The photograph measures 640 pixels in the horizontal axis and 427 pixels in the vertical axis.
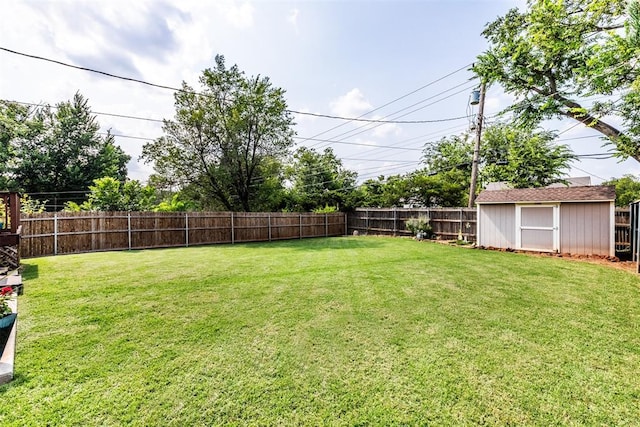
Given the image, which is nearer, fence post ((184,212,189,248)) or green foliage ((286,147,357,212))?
fence post ((184,212,189,248))

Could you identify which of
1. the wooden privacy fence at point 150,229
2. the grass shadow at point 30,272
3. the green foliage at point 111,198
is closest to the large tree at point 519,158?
the wooden privacy fence at point 150,229

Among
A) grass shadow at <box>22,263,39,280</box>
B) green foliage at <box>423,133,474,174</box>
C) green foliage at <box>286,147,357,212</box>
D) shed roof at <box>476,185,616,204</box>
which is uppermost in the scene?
green foliage at <box>423,133,474,174</box>

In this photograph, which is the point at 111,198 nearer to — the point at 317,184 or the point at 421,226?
the point at 317,184

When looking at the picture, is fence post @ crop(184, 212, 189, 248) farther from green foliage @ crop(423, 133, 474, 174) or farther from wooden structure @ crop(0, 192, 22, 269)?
green foliage @ crop(423, 133, 474, 174)

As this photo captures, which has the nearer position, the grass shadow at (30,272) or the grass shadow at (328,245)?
the grass shadow at (30,272)

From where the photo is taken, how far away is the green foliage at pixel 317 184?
16.9 m

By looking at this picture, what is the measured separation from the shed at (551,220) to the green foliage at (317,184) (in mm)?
7795

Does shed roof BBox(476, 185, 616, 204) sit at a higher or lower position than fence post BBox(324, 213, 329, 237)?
higher

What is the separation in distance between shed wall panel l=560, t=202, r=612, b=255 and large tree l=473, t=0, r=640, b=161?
6.49 feet

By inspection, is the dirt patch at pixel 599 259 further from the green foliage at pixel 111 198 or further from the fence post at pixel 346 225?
the green foliage at pixel 111 198

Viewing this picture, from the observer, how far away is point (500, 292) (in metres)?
4.48

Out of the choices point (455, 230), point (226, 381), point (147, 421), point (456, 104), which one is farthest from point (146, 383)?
point (456, 104)

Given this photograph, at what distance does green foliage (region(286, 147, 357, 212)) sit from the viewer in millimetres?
16875

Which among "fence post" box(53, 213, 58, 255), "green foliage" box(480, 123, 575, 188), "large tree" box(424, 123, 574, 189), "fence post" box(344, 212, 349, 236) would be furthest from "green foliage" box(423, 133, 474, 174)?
"fence post" box(53, 213, 58, 255)
